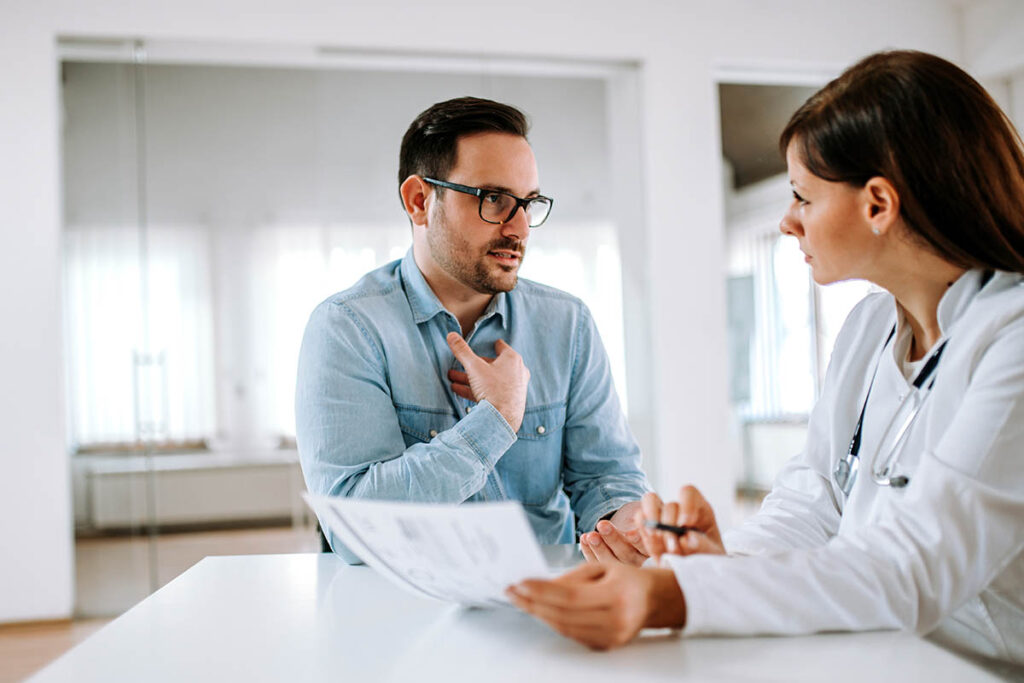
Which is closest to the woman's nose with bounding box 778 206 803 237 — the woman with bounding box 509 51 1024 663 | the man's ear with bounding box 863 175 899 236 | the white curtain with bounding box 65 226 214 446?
the woman with bounding box 509 51 1024 663

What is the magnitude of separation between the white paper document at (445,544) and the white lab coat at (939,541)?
16 cm

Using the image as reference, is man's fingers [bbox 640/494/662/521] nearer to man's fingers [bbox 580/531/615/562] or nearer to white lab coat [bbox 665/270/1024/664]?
white lab coat [bbox 665/270/1024/664]

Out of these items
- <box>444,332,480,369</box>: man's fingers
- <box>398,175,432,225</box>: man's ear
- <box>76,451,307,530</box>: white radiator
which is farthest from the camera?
<box>76,451,307,530</box>: white radiator

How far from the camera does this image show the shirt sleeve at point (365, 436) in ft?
4.45

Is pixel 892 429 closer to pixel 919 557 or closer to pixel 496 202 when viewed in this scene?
pixel 919 557

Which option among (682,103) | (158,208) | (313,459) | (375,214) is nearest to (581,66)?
(682,103)

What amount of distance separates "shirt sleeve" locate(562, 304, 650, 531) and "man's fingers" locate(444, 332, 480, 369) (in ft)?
0.95

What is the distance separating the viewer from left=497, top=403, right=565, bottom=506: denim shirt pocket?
5.27 feet

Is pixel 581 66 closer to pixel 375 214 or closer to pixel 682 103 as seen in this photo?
pixel 682 103

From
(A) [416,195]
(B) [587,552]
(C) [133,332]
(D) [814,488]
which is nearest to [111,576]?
(C) [133,332]

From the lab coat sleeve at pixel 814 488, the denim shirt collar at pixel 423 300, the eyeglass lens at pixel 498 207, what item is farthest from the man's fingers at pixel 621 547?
the eyeglass lens at pixel 498 207

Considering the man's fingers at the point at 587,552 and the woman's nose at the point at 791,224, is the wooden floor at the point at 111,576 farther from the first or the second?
the woman's nose at the point at 791,224

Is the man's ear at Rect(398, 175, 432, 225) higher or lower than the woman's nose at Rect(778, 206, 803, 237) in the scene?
higher

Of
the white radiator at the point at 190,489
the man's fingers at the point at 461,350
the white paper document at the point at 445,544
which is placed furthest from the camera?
the white radiator at the point at 190,489
